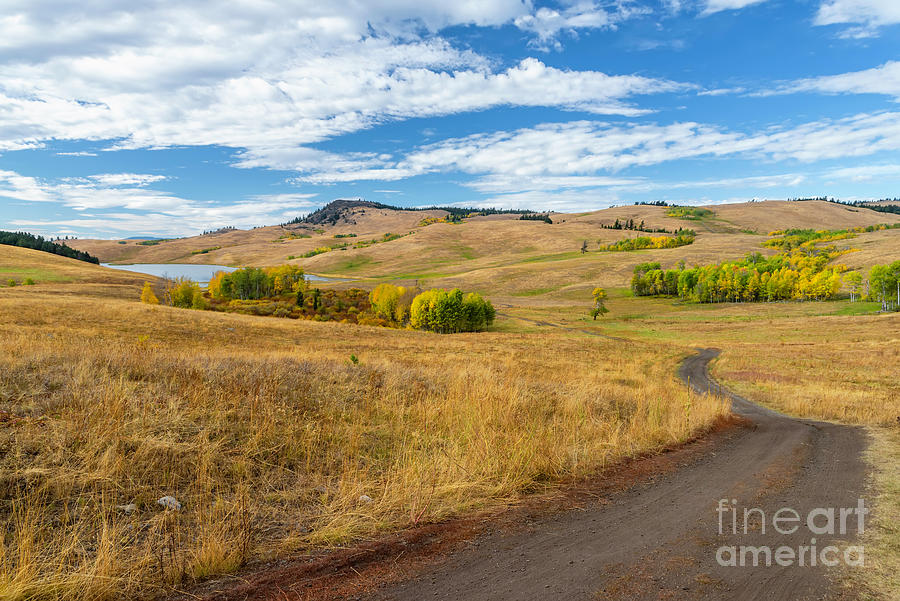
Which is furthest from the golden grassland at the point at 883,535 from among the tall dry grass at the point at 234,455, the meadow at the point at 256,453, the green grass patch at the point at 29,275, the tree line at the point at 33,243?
the tree line at the point at 33,243

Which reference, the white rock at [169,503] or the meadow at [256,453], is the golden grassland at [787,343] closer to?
the meadow at [256,453]

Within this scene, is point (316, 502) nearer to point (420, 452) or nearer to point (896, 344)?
point (420, 452)

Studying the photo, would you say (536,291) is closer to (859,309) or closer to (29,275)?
(859,309)

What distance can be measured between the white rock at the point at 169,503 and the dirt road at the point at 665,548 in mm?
2927

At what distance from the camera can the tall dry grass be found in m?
4.21

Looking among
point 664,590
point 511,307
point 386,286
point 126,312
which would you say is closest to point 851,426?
point 664,590

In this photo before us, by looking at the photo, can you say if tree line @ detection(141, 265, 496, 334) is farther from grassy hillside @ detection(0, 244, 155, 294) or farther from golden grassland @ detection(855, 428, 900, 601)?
golden grassland @ detection(855, 428, 900, 601)

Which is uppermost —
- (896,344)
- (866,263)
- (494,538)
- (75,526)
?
(866,263)

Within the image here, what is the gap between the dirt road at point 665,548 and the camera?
4023 mm

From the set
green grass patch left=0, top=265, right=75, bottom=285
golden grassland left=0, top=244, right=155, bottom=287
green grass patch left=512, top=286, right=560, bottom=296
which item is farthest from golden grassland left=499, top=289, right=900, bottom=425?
green grass patch left=0, top=265, right=75, bottom=285

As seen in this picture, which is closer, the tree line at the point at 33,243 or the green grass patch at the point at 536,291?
the green grass patch at the point at 536,291

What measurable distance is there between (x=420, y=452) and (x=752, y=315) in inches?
4500

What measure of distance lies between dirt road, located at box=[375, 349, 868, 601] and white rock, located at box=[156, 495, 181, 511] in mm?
2927

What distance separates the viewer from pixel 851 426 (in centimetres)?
1366
